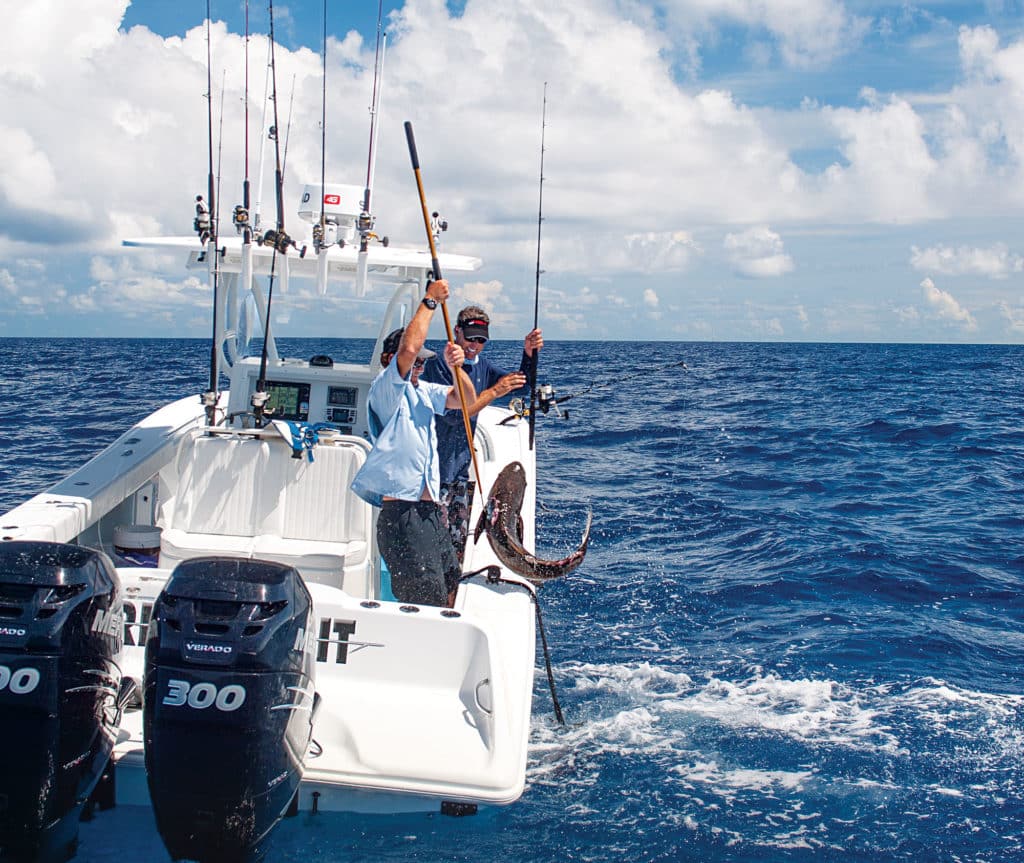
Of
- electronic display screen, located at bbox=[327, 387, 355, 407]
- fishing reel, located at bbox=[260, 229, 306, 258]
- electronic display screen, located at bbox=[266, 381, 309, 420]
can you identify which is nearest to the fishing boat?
fishing reel, located at bbox=[260, 229, 306, 258]

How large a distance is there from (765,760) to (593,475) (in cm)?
783

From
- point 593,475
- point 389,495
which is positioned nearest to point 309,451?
point 389,495

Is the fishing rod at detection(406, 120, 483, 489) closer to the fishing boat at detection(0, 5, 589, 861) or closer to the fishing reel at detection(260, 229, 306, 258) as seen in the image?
the fishing boat at detection(0, 5, 589, 861)

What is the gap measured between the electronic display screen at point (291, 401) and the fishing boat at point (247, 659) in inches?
63.5

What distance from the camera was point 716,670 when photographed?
17.6 feet

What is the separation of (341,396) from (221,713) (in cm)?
458

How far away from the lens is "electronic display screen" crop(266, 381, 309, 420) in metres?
7.03

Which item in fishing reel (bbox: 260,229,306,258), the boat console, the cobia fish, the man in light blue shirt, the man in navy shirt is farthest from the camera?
the boat console

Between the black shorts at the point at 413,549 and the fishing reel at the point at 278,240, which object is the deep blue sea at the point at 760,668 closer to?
the black shorts at the point at 413,549

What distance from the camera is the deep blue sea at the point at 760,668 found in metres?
3.51

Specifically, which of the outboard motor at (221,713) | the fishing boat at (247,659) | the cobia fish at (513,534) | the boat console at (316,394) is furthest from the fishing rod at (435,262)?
the boat console at (316,394)

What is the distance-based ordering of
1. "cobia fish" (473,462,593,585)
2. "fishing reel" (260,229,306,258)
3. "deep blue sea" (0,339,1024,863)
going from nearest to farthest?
1. "deep blue sea" (0,339,1024,863)
2. "cobia fish" (473,462,593,585)
3. "fishing reel" (260,229,306,258)

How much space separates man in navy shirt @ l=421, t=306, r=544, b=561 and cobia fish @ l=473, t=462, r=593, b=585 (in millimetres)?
169

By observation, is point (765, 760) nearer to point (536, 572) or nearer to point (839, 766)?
point (839, 766)
